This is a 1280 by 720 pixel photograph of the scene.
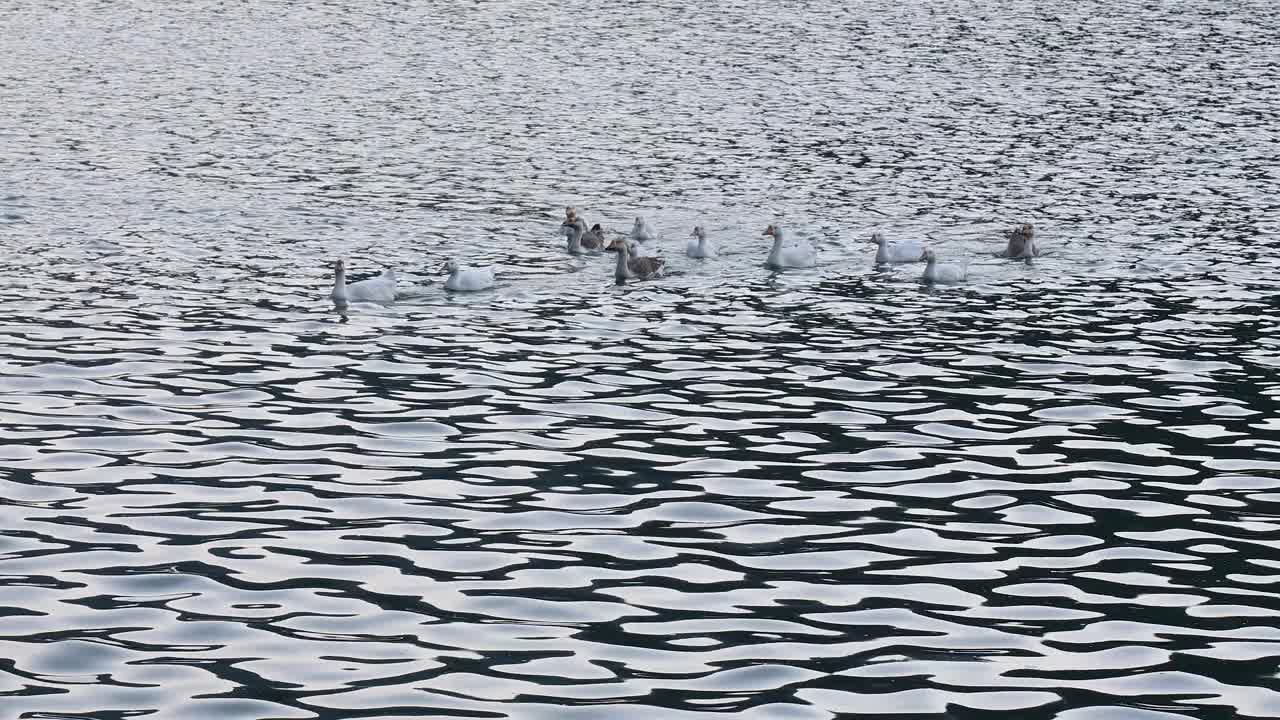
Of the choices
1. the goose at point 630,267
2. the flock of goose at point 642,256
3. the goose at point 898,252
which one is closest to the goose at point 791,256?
the flock of goose at point 642,256

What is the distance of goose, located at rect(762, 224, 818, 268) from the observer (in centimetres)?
3559

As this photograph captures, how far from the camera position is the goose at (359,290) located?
3152 centimetres

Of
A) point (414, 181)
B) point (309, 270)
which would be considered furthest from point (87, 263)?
point (414, 181)

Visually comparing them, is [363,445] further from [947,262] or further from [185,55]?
[185,55]

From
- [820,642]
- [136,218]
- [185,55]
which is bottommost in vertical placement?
[820,642]

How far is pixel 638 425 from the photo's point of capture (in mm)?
23938

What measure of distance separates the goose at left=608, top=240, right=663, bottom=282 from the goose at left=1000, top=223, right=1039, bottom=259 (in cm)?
701

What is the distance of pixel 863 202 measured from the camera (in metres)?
43.3

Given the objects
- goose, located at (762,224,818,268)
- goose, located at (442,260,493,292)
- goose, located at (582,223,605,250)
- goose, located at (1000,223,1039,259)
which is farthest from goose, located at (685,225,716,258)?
goose, located at (1000,223,1039,259)

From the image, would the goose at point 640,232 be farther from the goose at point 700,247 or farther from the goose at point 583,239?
the goose at point 700,247

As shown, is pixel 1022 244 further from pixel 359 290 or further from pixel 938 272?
pixel 359 290

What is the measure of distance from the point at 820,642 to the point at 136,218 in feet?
89.4

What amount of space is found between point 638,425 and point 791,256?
12359 mm

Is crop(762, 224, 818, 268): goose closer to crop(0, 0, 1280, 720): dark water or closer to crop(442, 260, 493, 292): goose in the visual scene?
crop(0, 0, 1280, 720): dark water
